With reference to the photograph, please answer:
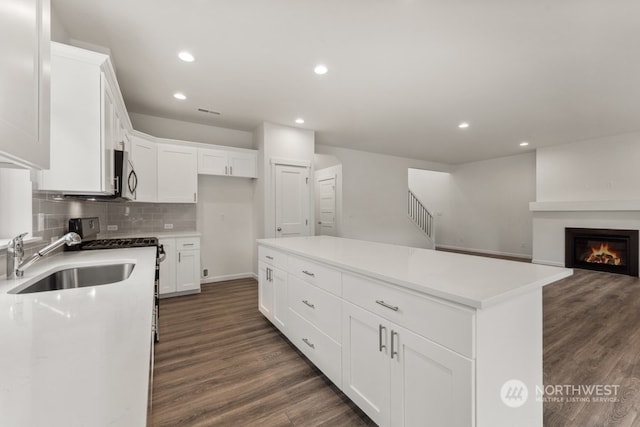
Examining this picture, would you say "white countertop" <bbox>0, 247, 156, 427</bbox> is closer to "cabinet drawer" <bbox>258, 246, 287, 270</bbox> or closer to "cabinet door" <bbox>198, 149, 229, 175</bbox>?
"cabinet drawer" <bbox>258, 246, 287, 270</bbox>

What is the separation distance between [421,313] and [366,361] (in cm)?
51

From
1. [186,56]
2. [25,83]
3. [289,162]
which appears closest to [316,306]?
[25,83]

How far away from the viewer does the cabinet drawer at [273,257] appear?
243cm

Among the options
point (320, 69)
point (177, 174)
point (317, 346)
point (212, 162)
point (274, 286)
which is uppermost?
point (320, 69)

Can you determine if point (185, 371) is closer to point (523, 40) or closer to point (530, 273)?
point (530, 273)

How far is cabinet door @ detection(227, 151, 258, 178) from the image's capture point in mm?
4355

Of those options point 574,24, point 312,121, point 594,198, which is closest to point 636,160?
point 594,198

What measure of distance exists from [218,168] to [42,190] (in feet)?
8.32

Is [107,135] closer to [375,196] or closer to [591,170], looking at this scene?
[375,196]

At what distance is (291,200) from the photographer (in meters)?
4.61

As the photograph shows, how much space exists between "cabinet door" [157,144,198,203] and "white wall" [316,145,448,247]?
112 inches

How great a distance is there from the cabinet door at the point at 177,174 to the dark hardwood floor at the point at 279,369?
151 centimetres

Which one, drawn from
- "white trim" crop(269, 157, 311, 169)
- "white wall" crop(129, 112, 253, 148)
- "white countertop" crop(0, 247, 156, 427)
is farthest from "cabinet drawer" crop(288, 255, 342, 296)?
"white wall" crop(129, 112, 253, 148)

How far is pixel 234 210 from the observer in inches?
186
